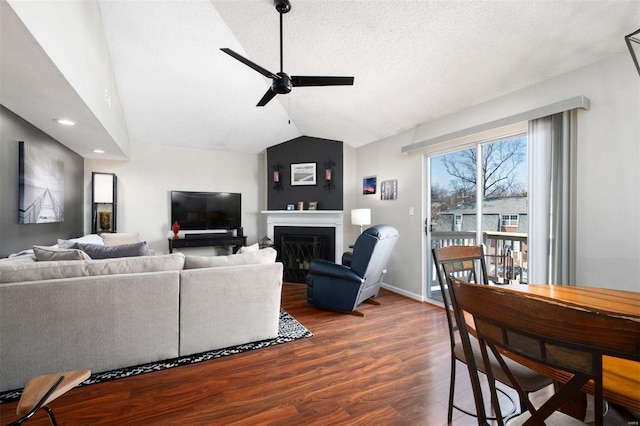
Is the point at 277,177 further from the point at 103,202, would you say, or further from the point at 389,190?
the point at 103,202

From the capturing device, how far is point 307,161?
17.5 feet

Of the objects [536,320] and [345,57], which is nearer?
[536,320]

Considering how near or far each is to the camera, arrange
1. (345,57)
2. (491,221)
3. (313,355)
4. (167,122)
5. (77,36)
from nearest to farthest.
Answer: (77,36) → (313,355) → (345,57) → (491,221) → (167,122)

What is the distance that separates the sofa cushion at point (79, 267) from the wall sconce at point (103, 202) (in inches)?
105

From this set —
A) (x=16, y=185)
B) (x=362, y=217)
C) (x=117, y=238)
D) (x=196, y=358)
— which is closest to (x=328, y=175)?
(x=362, y=217)

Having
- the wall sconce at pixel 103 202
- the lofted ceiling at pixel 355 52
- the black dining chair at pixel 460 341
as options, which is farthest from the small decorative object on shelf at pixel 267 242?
the black dining chair at pixel 460 341

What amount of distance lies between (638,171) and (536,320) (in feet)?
7.60

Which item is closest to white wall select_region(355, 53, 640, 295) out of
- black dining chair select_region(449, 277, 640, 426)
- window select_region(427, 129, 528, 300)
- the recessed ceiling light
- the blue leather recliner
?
window select_region(427, 129, 528, 300)

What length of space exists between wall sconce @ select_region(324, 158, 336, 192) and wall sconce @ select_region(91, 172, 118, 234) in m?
3.57

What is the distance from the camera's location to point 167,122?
446 cm

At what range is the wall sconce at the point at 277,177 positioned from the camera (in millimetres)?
5355

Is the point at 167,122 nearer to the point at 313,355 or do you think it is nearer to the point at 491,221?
the point at 313,355

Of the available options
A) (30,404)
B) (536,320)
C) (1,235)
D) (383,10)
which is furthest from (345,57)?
(1,235)

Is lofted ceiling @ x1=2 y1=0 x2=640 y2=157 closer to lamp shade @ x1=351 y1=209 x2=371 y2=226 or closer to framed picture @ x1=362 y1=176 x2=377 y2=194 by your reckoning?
framed picture @ x1=362 y1=176 x2=377 y2=194
